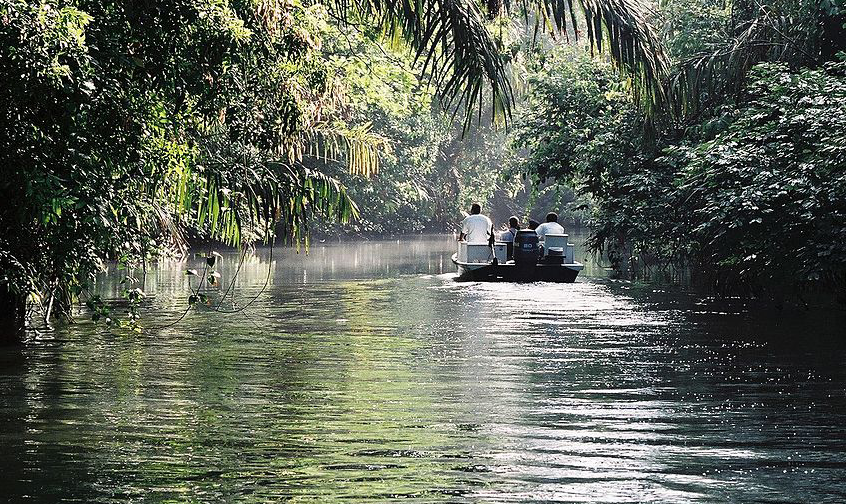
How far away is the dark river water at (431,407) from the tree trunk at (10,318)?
27cm

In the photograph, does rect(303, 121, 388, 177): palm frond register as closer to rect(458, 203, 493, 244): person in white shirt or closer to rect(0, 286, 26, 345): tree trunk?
rect(0, 286, 26, 345): tree trunk

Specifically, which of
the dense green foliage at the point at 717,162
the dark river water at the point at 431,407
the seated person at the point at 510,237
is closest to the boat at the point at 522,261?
the seated person at the point at 510,237

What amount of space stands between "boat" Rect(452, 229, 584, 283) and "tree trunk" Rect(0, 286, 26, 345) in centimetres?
1359

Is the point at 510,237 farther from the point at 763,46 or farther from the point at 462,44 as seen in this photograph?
the point at 462,44

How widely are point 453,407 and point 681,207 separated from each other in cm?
1302

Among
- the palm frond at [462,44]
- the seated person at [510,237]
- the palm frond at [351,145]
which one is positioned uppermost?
the palm frond at [462,44]

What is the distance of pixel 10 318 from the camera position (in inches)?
608

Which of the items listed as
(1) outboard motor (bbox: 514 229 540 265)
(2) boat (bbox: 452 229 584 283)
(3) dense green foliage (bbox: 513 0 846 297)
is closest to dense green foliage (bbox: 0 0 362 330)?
(3) dense green foliage (bbox: 513 0 846 297)

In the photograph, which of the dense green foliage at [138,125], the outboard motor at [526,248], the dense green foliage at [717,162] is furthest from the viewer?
the outboard motor at [526,248]

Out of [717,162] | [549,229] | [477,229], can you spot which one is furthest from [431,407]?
[549,229]

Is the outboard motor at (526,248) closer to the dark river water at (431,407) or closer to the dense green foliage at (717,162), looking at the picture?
the dense green foliage at (717,162)

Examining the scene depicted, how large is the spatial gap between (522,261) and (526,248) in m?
0.29

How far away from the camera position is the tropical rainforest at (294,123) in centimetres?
1009

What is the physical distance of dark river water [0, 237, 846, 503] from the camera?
7.59 meters
